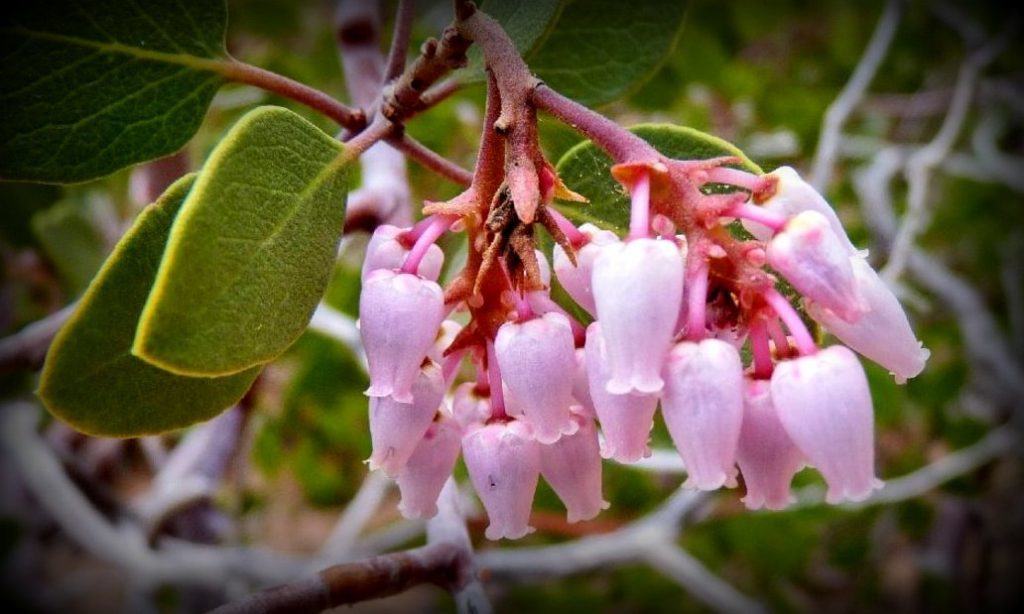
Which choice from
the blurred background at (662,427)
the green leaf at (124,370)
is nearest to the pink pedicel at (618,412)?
the green leaf at (124,370)

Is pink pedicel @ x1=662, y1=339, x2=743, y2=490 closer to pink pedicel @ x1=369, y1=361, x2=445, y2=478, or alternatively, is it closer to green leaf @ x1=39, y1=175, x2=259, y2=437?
pink pedicel @ x1=369, y1=361, x2=445, y2=478

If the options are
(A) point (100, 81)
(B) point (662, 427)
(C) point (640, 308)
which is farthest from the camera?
(B) point (662, 427)

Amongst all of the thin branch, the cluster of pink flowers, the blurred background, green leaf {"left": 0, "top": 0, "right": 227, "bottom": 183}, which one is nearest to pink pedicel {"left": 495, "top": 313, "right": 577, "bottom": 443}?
the cluster of pink flowers

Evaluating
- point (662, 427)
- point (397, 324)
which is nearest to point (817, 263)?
point (397, 324)

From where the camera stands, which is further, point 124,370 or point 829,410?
point 124,370

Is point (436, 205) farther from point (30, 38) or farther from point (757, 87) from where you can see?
point (757, 87)

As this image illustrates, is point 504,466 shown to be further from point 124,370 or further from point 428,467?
point 124,370

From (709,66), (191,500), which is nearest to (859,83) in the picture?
(709,66)
